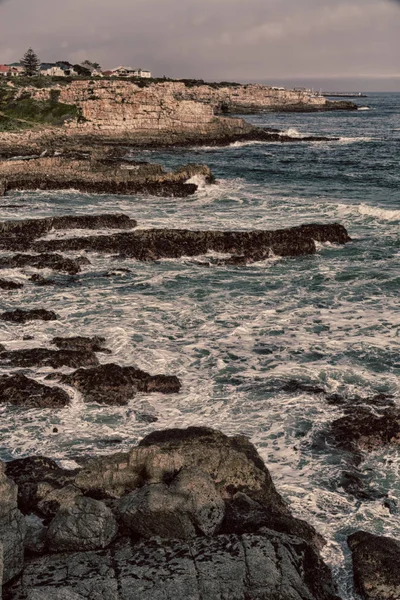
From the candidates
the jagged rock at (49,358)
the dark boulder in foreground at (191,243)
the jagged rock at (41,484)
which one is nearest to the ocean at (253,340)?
the jagged rock at (49,358)

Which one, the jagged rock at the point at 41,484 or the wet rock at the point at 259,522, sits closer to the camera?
the wet rock at the point at 259,522

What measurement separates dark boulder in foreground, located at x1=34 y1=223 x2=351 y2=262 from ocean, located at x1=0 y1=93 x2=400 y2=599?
82 centimetres

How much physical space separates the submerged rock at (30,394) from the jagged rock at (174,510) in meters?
6.21

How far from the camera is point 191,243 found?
106ft

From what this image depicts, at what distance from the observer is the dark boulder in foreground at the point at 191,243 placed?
3155cm

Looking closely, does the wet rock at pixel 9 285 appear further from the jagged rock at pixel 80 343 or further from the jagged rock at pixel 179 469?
the jagged rock at pixel 179 469

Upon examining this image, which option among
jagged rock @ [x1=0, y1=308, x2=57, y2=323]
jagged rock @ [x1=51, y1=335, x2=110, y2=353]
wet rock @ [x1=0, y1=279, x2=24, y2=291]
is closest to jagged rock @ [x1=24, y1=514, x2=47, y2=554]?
jagged rock @ [x1=51, y1=335, x2=110, y2=353]

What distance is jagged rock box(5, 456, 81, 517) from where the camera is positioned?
11375mm

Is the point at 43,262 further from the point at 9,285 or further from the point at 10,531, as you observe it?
the point at 10,531

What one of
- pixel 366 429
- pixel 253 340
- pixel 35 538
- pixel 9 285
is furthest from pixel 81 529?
pixel 9 285

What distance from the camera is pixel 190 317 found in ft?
76.3

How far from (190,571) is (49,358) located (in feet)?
36.4

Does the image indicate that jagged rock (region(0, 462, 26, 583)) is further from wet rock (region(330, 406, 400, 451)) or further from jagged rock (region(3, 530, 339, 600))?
wet rock (region(330, 406, 400, 451))

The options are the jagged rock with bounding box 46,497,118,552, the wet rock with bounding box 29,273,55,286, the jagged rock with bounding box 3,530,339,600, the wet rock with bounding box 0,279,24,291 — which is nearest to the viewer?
the jagged rock with bounding box 3,530,339,600
